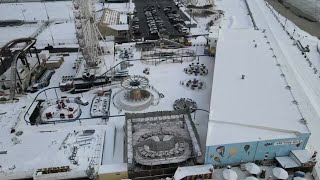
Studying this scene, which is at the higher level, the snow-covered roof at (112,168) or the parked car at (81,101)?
the parked car at (81,101)

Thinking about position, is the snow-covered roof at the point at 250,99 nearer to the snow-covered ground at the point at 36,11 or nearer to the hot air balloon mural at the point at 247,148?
the hot air balloon mural at the point at 247,148

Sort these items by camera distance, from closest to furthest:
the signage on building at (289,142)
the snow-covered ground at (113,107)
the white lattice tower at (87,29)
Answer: the signage on building at (289,142) → the snow-covered ground at (113,107) → the white lattice tower at (87,29)

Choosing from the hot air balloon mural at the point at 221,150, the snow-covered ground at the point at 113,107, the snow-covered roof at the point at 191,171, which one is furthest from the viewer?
the snow-covered ground at the point at 113,107

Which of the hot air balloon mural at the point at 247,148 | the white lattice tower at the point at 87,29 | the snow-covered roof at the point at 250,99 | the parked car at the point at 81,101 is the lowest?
the parked car at the point at 81,101

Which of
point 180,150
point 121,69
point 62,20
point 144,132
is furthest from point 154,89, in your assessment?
point 62,20

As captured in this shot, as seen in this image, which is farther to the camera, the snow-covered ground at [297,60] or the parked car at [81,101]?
the parked car at [81,101]

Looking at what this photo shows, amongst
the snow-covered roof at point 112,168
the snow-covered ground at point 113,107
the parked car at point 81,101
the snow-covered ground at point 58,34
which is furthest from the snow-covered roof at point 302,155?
the snow-covered ground at point 58,34

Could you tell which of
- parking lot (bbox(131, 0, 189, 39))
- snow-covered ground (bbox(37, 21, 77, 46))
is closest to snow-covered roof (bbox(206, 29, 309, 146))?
parking lot (bbox(131, 0, 189, 39))
